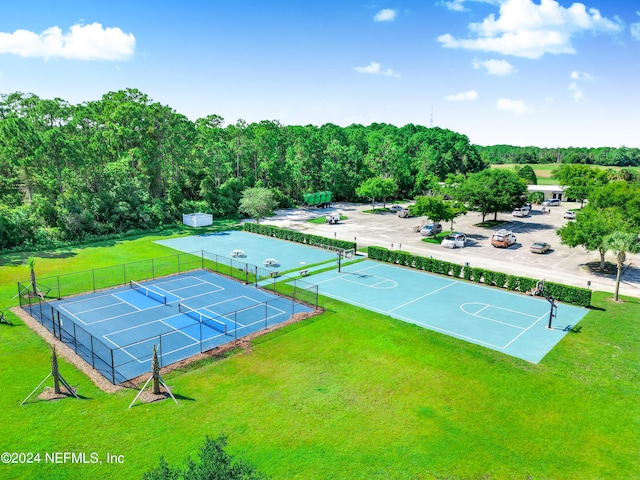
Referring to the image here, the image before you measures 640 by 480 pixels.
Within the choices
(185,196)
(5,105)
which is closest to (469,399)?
(185,196)

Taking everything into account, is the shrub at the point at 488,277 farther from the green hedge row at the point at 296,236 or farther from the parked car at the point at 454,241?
the green hedge row at the point at 296,236

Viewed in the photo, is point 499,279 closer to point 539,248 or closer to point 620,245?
point 620,245

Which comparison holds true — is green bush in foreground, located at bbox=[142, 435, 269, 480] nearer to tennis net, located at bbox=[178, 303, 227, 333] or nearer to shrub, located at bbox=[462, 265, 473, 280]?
tennis net, located at bbox=[178, 303, 227, 333]

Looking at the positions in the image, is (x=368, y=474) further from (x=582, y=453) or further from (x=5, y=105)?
(x=5, y=105)

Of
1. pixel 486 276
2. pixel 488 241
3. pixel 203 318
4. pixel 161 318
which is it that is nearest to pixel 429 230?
pixel 488 241

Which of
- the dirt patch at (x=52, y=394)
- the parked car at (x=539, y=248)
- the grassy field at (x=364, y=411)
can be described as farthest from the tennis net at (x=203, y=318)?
the parked car at (x=539, y=248)

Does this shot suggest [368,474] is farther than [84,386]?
No

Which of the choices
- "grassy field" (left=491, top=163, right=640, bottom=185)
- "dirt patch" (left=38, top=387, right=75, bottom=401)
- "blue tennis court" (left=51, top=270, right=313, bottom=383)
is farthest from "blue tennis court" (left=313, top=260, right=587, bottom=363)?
"grassy field" (left=491, top=163, right=640, bottom=185)
